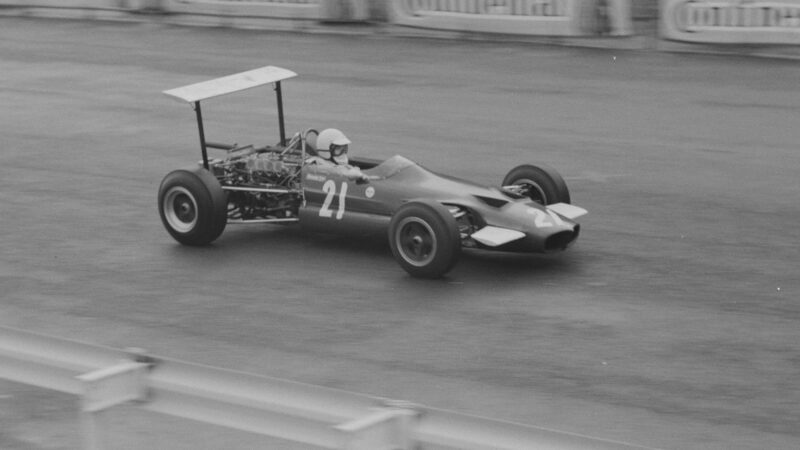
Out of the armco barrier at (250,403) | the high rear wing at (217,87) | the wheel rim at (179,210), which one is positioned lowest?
the wheel rim at (179,210)

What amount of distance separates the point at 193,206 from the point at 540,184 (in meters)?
2.63

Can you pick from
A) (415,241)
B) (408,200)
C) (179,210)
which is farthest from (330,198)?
(179,210)

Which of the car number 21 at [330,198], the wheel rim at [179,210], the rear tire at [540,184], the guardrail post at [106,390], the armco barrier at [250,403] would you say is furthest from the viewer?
the wheel rim at [179,210]

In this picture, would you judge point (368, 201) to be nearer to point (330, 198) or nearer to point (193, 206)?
point (330, 198)

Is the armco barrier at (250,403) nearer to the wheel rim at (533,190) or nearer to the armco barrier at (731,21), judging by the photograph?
the wheel rim at (533,190)

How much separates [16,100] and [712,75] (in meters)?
8.96

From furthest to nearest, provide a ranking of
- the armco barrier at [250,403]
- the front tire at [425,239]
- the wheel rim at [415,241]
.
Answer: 1. the wheel rim at [415,241]
2. the front tire at [425,239]
3. the armco barrier at [250,403]

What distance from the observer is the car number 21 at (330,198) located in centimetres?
956

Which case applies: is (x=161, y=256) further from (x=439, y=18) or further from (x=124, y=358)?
(x=439, y=18)

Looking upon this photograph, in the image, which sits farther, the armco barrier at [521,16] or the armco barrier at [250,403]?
the armco barrier at [521,16]

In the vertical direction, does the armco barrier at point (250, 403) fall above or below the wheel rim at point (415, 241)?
above

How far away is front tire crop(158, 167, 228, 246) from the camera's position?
32.1 ft

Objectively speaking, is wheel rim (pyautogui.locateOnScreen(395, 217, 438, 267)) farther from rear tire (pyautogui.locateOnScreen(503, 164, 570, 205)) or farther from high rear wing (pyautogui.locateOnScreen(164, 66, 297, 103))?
high rear wing (pyautogui.locateOnScreen(164, 66, 297, 103))

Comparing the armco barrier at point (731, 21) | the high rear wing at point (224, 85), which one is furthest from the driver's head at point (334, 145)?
the armco barrier at point (731, 21)
